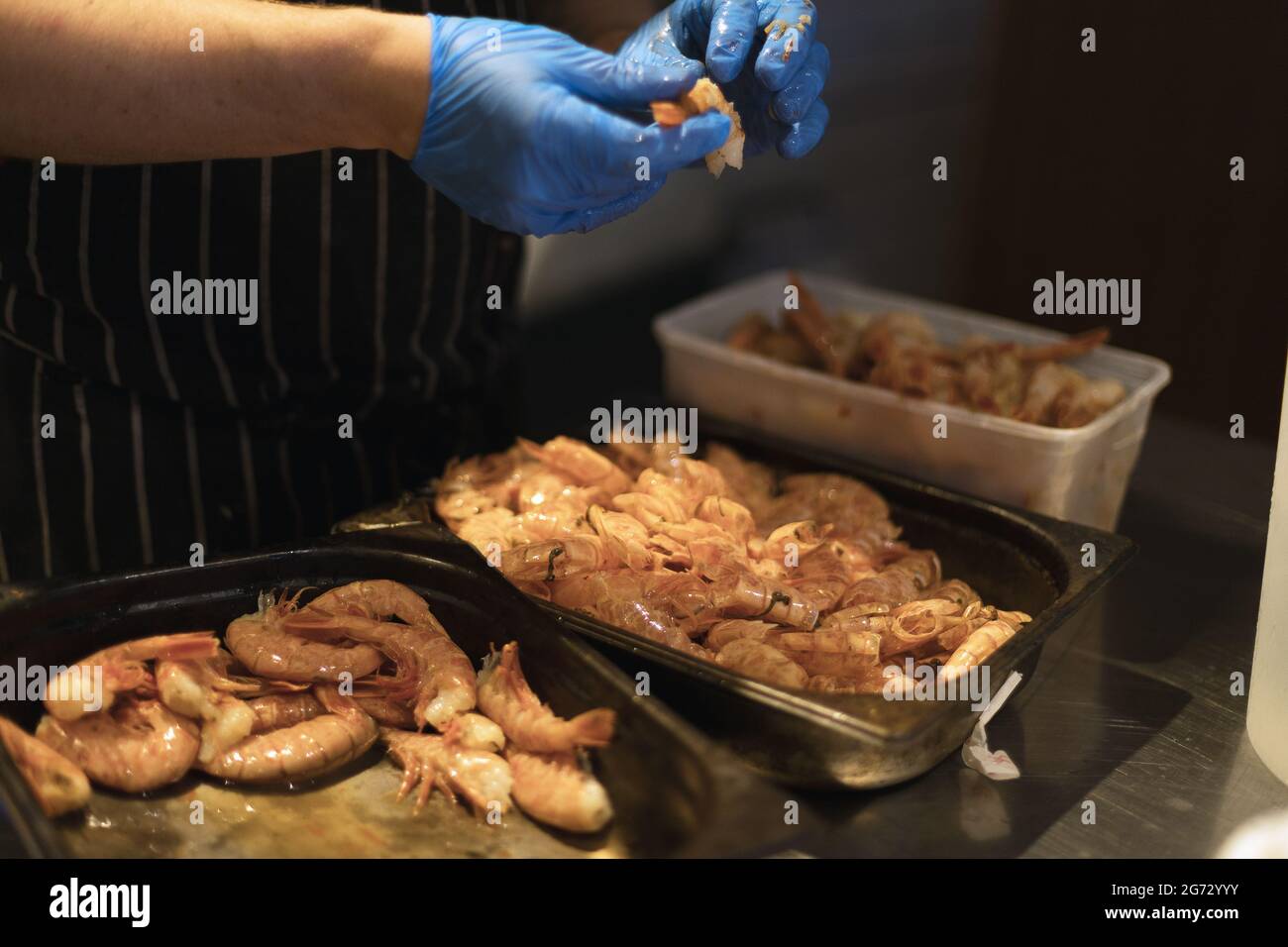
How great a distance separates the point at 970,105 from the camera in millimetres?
3252

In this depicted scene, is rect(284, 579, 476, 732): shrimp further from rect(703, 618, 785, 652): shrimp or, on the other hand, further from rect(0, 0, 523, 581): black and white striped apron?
rect(0, 0, 523, 581): black and white striped apron

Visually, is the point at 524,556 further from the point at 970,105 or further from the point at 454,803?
the point at 970,105

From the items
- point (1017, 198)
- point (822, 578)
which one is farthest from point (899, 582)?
point (1017, 198)

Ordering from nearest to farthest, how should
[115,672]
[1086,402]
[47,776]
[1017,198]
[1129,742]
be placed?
1. [47,776]
2. [115,672]
3. [1129,742]
4. [1086,402]
5. [1017,198]

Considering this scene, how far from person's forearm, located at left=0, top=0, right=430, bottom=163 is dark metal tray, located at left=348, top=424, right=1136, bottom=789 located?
1.99 feet

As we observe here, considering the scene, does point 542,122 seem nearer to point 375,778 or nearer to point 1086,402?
point 375,778

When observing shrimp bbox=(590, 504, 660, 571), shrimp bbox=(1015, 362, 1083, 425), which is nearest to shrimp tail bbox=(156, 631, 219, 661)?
shrimp bbox=(590, 504, 660, 571)

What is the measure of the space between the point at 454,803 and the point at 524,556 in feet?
1.26

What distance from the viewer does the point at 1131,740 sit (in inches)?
66.8

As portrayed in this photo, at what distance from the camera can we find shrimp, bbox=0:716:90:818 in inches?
52.9

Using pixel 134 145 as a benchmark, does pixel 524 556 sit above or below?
below

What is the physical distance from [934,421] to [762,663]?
766mm
